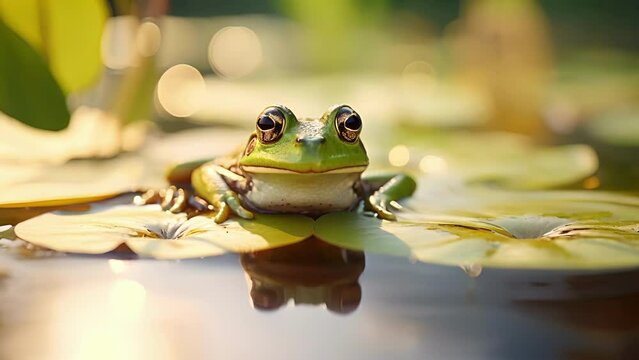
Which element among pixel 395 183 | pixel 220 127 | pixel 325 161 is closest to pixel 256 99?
pixel 220 127

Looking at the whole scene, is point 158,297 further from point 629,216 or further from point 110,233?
point 629,216

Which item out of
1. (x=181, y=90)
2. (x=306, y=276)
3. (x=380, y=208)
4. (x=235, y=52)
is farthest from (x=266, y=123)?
(x=235, y=52)

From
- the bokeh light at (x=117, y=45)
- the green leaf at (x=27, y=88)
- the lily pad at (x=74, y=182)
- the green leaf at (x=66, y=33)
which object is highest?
the bokeh light at (x=117, y=45)

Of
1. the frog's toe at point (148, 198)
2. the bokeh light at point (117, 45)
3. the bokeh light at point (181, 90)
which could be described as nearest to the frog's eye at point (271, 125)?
the frog's toe at point (148, 198)

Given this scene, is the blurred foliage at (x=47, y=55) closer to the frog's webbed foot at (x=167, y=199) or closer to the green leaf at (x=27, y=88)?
the green leaf at (x=27, y=88)

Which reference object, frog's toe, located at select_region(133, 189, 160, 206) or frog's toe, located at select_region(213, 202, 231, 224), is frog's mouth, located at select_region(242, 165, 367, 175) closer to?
frog's toe, located at select_region(213, 202, 231, 224)
